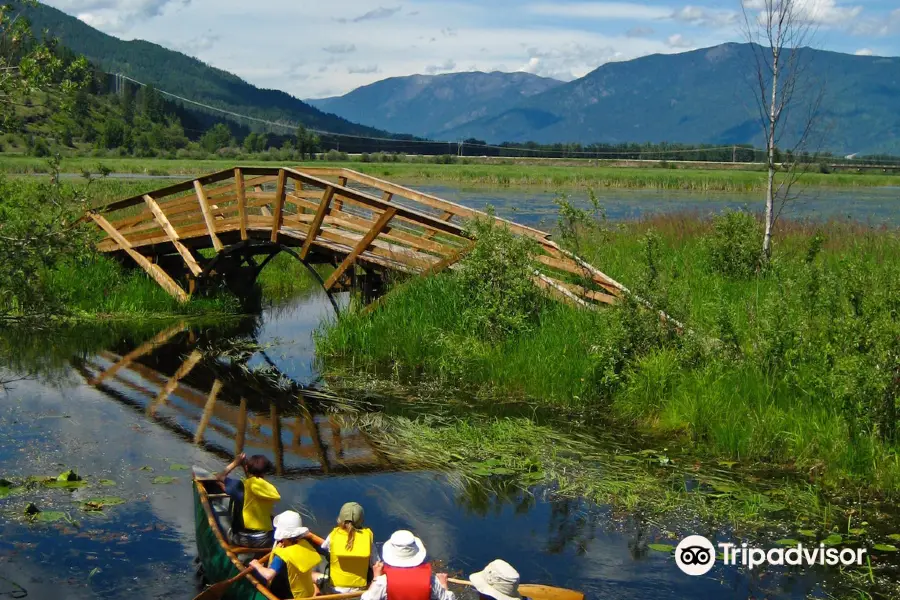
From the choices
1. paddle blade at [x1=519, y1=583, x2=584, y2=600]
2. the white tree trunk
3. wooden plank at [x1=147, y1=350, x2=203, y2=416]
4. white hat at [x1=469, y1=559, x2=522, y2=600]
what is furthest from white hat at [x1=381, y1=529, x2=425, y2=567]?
the white tree trunk

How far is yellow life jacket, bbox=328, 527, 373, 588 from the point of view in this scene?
714 cm

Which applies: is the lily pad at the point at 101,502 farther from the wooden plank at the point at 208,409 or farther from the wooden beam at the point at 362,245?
the wooden beam at the point at 362,245

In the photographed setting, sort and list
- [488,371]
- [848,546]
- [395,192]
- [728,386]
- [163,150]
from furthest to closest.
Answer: [163,150] → [395,192] → [488,371] → [728,386] → [848,546]

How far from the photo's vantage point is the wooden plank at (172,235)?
20.1 metres

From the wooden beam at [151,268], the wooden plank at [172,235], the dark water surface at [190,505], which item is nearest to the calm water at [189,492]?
the dark water surface at [190,505]

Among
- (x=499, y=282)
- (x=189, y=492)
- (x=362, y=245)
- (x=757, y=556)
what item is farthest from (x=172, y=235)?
(x=757, y=556)

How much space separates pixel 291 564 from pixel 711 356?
7323 millimetres

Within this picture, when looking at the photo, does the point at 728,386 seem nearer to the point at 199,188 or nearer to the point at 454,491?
the point at 454,491

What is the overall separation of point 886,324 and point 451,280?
7.33 m

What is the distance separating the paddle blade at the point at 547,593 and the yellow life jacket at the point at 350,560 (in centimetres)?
125

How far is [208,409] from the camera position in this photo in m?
14.3

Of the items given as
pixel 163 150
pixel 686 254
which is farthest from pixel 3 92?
pixel 163 150

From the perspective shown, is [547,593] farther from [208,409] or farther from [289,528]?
[208,409]

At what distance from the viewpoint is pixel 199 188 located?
2027cm
